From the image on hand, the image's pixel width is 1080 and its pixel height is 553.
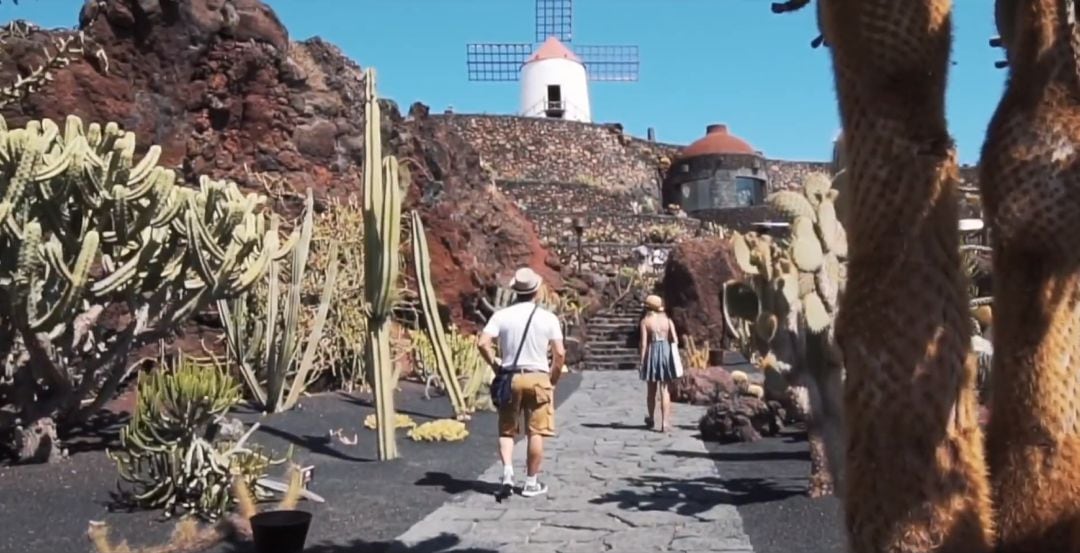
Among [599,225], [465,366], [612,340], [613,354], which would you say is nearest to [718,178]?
[599,225]

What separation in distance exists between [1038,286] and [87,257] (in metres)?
6.02

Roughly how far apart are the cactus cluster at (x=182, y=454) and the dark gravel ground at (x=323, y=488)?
0.18m

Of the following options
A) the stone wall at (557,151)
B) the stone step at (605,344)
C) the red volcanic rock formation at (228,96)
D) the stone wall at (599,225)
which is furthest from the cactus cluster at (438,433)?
the stone wall at (557,151)

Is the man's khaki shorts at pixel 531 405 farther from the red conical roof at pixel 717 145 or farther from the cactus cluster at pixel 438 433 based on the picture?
the red conical roof at pixel 717 145

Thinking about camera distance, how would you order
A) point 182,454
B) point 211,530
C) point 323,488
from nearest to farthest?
point 211,530, point 182,454, point 323,488

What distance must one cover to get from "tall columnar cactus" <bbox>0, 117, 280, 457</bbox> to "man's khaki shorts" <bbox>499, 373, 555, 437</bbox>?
9.62 feet

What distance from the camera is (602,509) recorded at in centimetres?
564

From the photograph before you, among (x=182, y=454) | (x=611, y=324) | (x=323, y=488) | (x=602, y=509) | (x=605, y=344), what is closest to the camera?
(x=182, y=454)

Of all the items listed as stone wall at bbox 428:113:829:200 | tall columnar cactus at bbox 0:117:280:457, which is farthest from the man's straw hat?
stone wall at bbox 428:113:829:200

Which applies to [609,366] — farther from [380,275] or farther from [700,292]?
[380,275]

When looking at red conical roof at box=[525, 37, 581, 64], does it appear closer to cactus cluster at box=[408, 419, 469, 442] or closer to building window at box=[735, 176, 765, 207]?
building window at box=[735, 176, 765, 207]

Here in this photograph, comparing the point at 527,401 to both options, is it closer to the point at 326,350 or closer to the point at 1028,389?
the point at 1028,389

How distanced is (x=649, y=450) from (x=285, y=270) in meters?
5.95

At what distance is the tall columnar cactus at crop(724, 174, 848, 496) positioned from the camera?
224 inches
